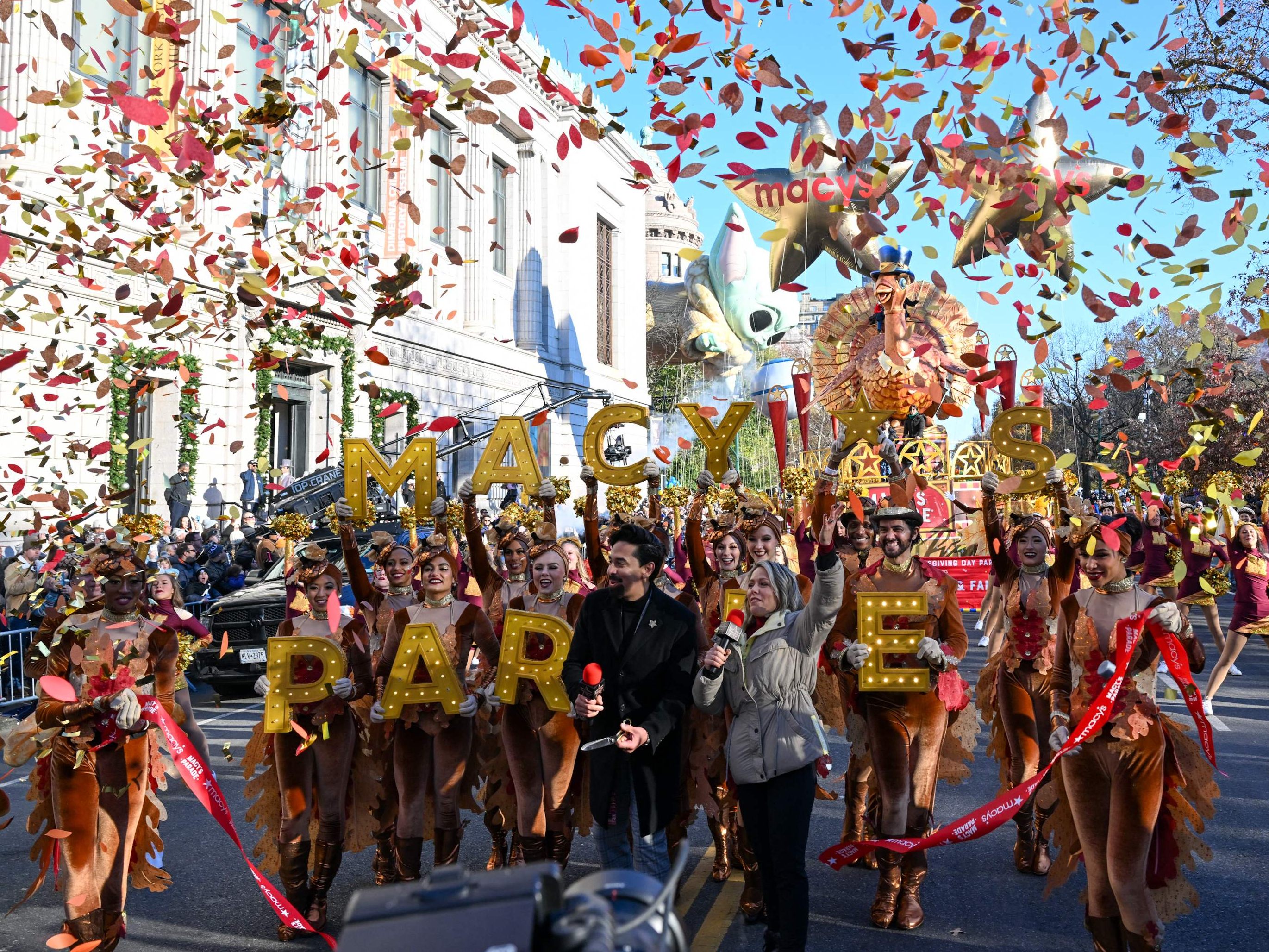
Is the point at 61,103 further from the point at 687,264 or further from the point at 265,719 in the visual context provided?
the point at 687,264

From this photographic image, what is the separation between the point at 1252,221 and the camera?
4828mm

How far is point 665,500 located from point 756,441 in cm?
5790

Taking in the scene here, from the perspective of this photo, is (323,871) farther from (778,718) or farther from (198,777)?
(778,718)

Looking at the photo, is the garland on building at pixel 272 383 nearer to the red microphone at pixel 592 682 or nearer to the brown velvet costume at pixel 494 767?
the brown velvet costume at pixel 494 767

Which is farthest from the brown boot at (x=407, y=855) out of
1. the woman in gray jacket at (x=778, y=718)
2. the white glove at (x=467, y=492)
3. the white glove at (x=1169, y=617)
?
the white glove at (x=1169, y=617)

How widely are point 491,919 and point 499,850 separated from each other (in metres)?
4.56

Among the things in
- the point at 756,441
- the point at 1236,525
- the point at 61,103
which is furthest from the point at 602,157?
the point at 61,103

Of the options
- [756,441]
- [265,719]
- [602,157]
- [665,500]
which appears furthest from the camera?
[756,441]

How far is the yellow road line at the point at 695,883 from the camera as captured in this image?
5.31 meters

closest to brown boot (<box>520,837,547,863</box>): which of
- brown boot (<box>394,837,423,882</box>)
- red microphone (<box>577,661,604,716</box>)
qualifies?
brown boot (<box>394,837,423,882</box>)

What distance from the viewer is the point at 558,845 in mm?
5453

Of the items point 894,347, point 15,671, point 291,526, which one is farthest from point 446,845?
point 894,347

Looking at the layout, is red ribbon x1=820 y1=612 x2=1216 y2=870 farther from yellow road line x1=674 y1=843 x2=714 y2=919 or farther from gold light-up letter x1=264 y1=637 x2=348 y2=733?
gold light-up letter x1=264 y1=637 x2=348 y2=733

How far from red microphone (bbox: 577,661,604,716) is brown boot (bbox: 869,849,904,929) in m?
1.75
